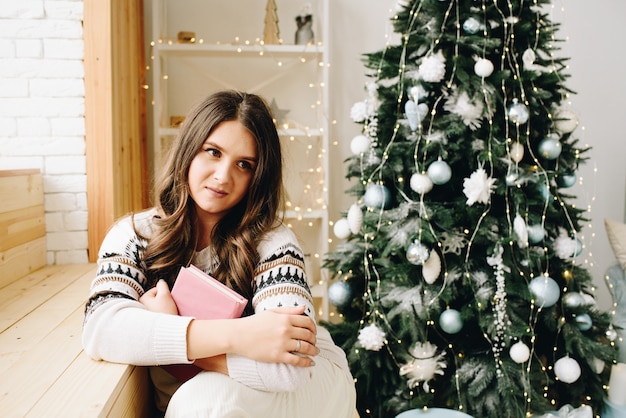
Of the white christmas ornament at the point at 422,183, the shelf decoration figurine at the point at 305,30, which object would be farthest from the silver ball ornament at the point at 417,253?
the shelf decoration figurine at the point at 305,30

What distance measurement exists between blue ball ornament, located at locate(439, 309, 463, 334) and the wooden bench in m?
1.06

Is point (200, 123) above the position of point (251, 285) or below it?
above

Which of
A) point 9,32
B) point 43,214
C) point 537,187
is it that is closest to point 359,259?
point 537,187

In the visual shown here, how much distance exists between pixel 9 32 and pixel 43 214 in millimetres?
705

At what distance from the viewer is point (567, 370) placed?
1837mm

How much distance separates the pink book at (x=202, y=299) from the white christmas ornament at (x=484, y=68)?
122cm

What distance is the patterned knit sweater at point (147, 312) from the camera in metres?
1.01

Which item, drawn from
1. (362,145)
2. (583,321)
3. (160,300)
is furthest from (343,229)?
(160,300)

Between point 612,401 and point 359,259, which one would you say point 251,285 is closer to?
point 359,259

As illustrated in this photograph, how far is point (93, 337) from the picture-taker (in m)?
1.04

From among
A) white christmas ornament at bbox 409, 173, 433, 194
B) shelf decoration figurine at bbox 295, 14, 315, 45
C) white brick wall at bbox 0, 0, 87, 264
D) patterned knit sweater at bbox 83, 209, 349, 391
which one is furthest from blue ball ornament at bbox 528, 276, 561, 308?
white brick wall at bbox 0, 0, 87, 264

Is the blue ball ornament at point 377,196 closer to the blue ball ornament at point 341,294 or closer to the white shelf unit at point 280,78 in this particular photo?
the blue ball ornament at point 341,294

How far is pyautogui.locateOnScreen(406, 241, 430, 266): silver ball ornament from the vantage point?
5.94 ft

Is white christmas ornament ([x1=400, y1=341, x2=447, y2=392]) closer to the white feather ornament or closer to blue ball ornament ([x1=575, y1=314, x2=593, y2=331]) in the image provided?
the white feather ornament
